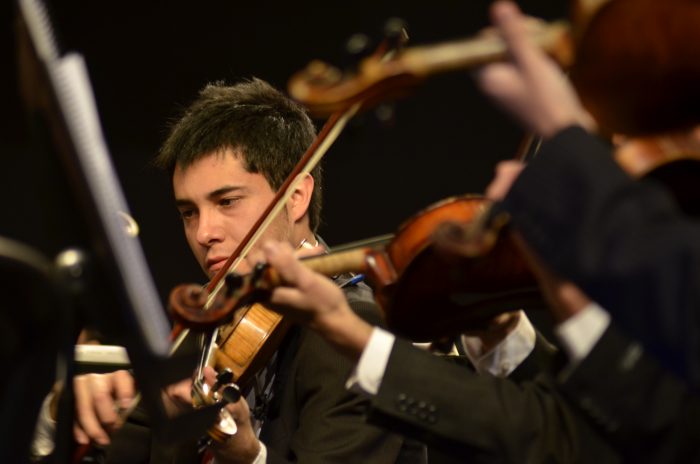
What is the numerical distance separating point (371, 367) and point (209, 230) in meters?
0.90

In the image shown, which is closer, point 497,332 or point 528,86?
point 528,86

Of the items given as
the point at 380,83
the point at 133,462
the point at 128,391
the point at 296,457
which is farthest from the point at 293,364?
the point at 380,83

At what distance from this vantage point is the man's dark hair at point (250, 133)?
2.32 meters

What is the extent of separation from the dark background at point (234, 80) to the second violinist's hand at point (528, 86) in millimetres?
2495

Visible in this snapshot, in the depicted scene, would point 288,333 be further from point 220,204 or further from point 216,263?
point 220,204

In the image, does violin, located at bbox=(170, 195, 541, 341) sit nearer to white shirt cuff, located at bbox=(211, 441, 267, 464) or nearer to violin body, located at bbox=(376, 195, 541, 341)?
violin body, located at bbox=(376, 195, 541, 341)

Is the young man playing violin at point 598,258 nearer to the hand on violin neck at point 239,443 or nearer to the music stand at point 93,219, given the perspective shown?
the music stand at point 93,219

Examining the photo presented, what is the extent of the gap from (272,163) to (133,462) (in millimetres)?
732

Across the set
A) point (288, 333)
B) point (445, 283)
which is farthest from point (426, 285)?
point (288, 333)

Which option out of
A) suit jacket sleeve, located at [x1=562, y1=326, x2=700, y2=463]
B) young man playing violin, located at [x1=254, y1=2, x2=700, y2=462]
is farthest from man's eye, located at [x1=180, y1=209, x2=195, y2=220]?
suit jacket sleeve, located at [x1=562, y1=326, x2=700, y2=463]

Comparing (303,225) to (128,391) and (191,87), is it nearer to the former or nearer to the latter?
(128,391)

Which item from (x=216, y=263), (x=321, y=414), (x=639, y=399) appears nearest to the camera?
(x=639, y=399)

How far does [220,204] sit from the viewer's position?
2.25 m

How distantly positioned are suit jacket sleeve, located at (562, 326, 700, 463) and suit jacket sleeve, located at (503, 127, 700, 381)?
4.2 inches
